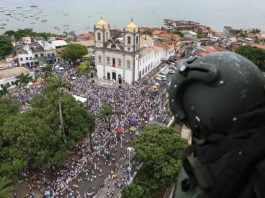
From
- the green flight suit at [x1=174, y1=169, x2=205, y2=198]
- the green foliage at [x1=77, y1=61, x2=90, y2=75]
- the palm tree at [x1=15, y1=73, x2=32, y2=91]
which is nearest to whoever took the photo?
the green flight suit at [x1=174, y1=169, x2=205, y2=198]

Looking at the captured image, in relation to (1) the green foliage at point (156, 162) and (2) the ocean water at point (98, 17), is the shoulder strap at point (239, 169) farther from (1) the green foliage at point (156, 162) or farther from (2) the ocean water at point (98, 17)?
(2) the ocean water at point (98, 17)

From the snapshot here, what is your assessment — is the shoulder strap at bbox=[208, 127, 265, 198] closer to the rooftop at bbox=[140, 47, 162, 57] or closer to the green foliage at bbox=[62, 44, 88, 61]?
the rooftop at bbox=[140, 47, 162, 57]

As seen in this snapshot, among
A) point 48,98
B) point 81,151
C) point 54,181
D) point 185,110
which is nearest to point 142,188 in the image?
point 54,181

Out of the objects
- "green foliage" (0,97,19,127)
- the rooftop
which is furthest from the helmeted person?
the rooftop

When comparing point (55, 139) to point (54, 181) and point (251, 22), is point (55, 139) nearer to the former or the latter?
point (54, 181)

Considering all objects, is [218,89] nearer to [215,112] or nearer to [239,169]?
[215,112]

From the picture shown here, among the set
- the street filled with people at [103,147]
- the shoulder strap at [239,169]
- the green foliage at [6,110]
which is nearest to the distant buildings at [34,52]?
the street filled with people at [103,147]
